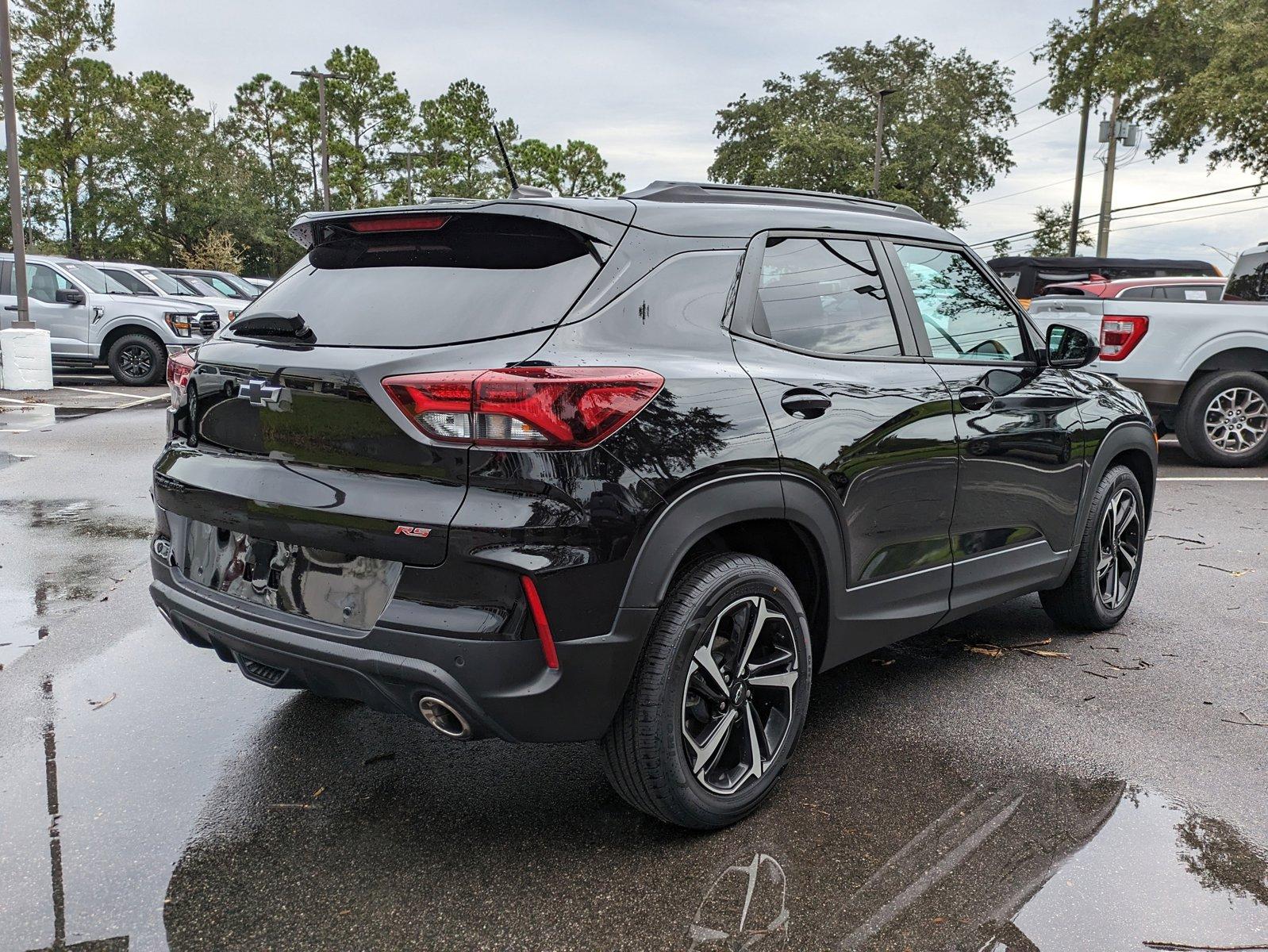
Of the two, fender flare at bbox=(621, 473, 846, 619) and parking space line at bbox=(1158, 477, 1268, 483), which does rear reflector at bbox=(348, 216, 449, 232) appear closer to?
fender flare at bbox=(621, 473, 846, 619)

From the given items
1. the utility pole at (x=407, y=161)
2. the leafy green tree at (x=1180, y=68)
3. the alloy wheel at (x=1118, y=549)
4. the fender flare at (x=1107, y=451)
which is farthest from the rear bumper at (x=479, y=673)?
the utility pole at (x=407, y=161)

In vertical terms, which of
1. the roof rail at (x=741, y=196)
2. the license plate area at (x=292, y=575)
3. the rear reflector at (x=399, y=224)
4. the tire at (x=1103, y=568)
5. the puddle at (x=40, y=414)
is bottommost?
the puddle at (x=40, y=414)

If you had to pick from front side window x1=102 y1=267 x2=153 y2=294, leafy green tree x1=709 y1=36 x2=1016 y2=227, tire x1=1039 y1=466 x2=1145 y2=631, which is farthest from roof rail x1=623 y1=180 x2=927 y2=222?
leafy green tree x1=709 y1=36 x2=1016 y2=227

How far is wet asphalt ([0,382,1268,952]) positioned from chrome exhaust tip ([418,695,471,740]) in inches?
A: 16.1

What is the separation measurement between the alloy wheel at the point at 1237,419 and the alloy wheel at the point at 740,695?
8.31 meters

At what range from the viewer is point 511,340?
265cm

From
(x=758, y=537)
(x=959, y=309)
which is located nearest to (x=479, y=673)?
(x=758, y=537)

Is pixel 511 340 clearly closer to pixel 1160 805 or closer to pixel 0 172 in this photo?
pixel 1160 805

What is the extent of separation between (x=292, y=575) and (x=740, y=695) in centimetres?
125

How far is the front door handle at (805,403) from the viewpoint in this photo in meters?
3.06

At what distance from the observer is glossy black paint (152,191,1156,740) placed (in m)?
2.56

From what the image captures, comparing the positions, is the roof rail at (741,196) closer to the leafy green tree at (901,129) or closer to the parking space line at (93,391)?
the parking space line at (93,391)

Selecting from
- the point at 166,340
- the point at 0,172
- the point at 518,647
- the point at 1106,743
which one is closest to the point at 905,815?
the point at 1106,743

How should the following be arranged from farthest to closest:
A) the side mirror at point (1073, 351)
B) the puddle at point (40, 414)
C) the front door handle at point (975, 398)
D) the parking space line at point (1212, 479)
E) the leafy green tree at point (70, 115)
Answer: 1. the leafy green tree at point (70, 115)
2. the puddle at point (40, 414)
3. the parking space line at point (1212, 479)
4. the side mirror at point (1073, 351)
5. the front door handle at point (975, 398)
